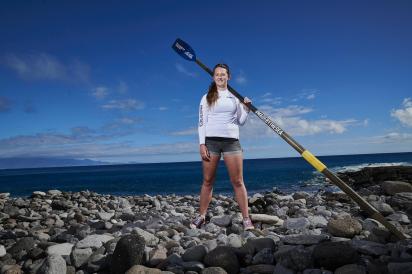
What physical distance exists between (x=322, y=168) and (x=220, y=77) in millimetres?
2085

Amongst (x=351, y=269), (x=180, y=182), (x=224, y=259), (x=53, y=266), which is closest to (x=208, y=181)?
(x=224, y=259)

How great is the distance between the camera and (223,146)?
5.93 m

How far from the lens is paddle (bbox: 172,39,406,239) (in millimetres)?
5020

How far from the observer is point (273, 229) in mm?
6176

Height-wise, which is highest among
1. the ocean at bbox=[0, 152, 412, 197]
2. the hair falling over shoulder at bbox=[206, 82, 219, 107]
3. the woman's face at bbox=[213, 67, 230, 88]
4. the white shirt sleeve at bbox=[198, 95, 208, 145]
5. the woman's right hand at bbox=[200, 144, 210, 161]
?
the woman's face at bbox=[213, 67, 230, 88]

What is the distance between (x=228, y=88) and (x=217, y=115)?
50 cm

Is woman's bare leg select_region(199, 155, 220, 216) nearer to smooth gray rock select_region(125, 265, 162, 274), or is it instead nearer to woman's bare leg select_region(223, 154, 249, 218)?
woman's bare leg select_region(223, 154, 249, 218)

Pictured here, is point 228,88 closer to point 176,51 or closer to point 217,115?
point 217,115

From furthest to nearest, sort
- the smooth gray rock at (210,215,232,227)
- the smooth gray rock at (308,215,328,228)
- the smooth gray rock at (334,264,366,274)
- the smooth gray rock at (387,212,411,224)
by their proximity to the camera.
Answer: the smooth gray rock at (210,215,232,227), the smooth gray rock at (387,212,411,224), the smooth gray rock at (308,215,328,228), the smooth gray rock at (334,264,366,274)

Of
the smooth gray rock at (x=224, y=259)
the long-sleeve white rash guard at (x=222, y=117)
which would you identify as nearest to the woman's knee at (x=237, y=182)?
the long-sleeve white rash guard at (x=222, y=117)

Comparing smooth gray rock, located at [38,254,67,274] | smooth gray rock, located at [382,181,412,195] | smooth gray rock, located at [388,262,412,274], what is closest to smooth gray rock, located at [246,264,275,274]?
smooth gray rock, located at [388,262,412,274]

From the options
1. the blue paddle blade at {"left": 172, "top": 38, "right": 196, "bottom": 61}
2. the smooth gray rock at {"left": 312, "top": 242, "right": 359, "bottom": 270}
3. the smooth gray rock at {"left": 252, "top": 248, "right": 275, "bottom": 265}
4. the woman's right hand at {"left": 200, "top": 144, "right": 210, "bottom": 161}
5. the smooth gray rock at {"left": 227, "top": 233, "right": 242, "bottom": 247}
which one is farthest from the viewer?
the blue paddle blade at {"left": 172, "top": 38, "right": 196, "bottom": 61}

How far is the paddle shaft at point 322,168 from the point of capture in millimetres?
4939

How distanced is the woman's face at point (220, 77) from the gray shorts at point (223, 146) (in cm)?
87
